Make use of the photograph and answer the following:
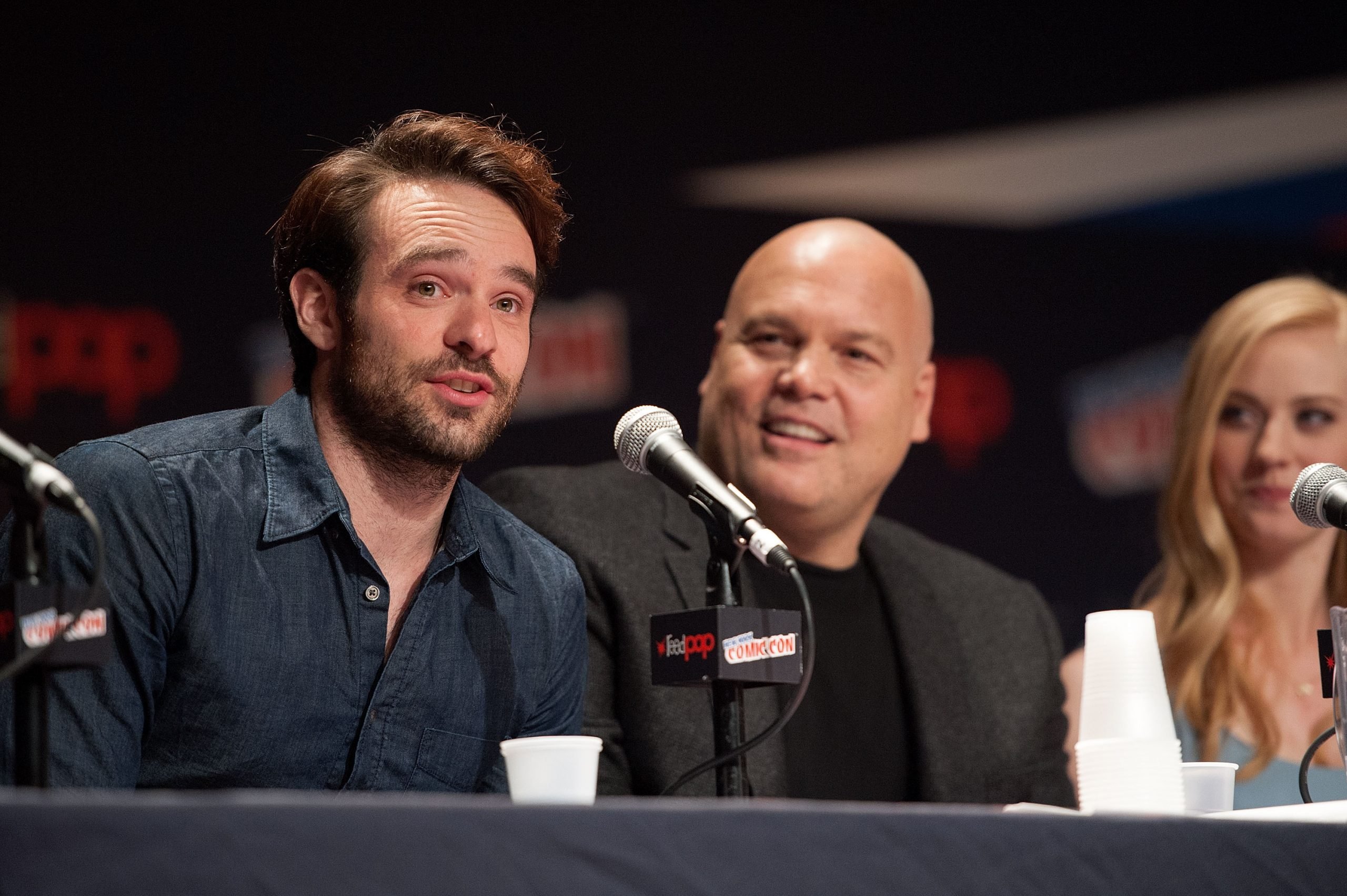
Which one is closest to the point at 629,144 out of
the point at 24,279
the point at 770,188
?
the point at 770,188

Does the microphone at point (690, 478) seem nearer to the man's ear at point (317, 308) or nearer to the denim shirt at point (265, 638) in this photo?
the denim shirt at point (265, 638)

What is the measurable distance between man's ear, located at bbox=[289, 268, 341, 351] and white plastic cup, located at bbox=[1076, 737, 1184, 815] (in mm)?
1233

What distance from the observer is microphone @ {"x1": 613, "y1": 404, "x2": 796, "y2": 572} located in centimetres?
155

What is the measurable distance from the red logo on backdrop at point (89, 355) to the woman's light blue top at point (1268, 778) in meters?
2.23

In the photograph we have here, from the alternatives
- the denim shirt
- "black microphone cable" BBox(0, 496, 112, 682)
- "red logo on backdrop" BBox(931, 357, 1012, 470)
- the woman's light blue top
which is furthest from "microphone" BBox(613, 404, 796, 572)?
"red logo on backdrop" BBox(931, 357, 1012, 470)

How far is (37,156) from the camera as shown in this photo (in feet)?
9.75

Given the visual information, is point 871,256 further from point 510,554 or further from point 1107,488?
point 1107,488

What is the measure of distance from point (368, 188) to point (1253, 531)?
6.41ft

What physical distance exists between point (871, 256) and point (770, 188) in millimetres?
855

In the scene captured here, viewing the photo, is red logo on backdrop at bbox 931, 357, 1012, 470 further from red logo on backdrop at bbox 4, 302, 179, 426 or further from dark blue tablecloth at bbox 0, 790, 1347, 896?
dark blue tablecloth at bbox 0, 790, 1347, 896

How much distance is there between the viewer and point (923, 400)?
3.06 metres

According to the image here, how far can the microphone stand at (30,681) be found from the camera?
1.17 meters

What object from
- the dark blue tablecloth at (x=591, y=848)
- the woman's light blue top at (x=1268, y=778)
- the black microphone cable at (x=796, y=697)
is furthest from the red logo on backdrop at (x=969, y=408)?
the dark blue tablecloth at (x=591, y=848)

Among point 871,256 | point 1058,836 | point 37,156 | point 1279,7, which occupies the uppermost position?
point 1279,7
